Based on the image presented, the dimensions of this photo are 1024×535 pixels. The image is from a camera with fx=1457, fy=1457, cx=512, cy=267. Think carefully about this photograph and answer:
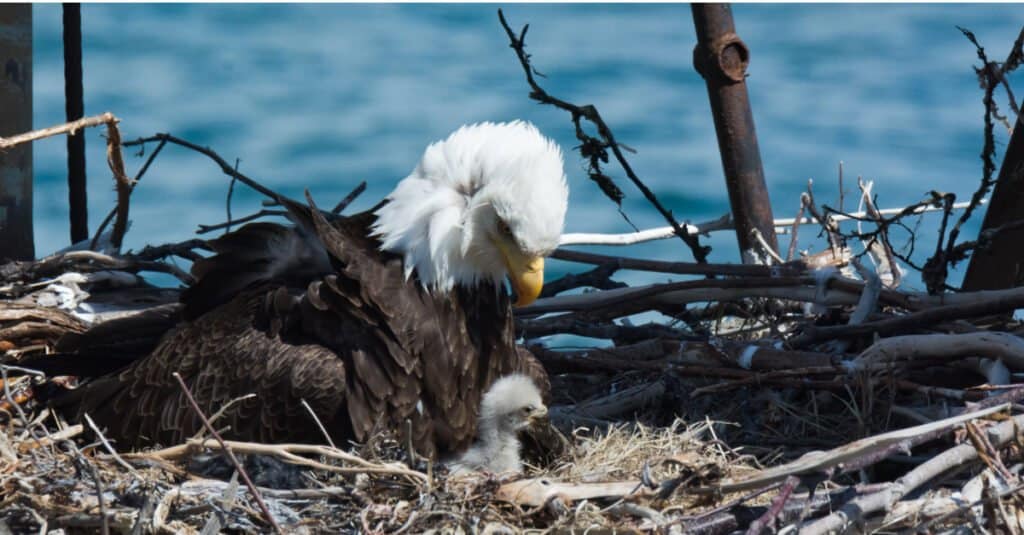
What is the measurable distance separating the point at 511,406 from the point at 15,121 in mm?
1757

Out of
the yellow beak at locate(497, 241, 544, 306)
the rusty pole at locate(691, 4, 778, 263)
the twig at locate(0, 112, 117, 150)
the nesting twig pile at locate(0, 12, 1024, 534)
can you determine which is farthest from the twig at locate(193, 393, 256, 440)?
the rusty pole at locate(691, 4, 778, 263)

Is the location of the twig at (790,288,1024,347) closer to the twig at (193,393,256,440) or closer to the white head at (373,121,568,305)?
the white head at (373,121,568,305)

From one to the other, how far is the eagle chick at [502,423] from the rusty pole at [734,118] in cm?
127

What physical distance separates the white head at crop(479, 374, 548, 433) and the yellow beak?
0.62 ft

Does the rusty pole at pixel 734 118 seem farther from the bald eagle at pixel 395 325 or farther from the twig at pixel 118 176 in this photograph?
the twig at pixel 118 176

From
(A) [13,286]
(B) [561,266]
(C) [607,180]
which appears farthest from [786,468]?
(B) [561,266]

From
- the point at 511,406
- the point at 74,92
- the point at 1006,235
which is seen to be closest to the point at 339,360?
the point at 511,406

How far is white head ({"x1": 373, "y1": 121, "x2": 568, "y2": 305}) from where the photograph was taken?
2777mm

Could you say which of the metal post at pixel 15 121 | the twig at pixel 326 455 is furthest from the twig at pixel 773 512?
the metal post at pixel 15 121

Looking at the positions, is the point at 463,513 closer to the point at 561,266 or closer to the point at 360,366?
the point at 360,366

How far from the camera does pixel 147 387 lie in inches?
119

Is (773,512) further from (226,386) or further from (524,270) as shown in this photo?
(226,386)

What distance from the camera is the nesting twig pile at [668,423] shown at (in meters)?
2.42

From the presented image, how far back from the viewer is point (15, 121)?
3873mm
